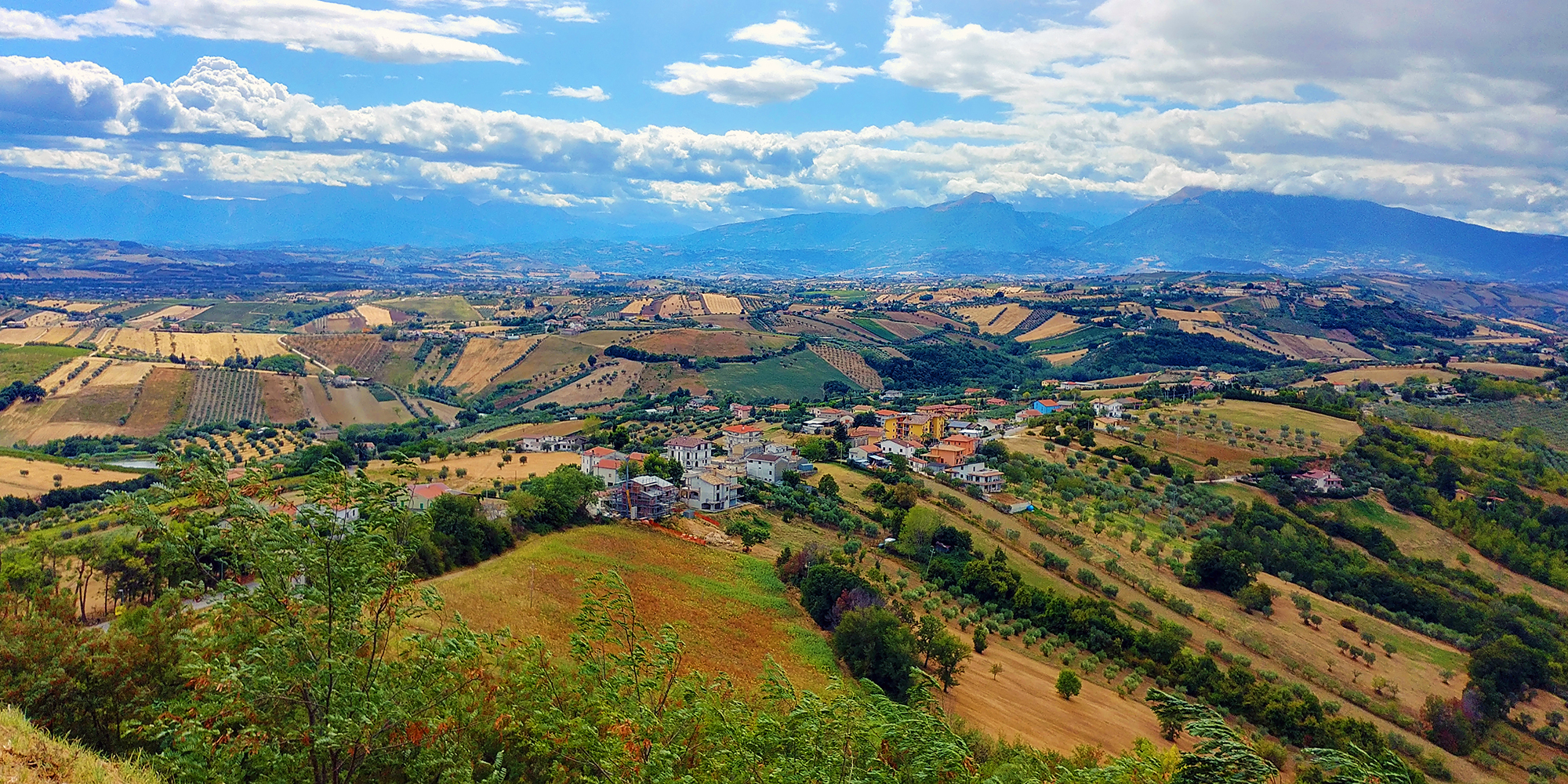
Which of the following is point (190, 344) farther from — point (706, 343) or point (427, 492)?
point (427, 492)

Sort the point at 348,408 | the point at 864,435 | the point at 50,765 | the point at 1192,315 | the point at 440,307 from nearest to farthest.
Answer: the point at 50,765, the point at 864,435, the point at 348,408, the point at 1192,315, the point at 440,307

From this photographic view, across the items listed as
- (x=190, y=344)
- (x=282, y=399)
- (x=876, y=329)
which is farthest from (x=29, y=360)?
(x=876, y=329)

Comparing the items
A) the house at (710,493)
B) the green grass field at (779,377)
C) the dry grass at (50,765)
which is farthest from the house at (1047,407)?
the dry grass at (50,765)

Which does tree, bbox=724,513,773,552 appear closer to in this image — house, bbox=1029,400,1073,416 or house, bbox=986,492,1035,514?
house, bbox=986,492,1035,514

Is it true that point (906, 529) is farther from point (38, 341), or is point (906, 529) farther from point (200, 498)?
point (38, 341)

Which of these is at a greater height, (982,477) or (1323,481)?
(1323,481)

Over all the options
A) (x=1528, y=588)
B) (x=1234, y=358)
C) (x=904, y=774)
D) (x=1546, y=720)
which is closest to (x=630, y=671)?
(x=904, y=774)
